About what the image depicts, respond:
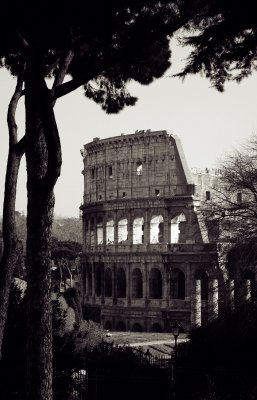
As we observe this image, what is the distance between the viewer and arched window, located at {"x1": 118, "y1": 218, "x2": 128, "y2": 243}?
4375cm

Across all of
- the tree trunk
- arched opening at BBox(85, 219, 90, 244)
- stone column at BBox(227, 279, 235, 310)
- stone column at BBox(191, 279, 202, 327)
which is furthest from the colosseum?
the tree trunk

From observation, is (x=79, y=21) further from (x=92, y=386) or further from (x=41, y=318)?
(x=92, y=386)

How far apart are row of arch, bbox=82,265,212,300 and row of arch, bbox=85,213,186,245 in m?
1.78

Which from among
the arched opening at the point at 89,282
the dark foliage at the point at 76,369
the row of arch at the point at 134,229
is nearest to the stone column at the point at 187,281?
the row of arch at the point at 134,229

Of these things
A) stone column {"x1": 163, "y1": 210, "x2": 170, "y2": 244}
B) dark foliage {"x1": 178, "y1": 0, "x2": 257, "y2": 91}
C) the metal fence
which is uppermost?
stone column {"x1": 163, "y1": 210, "x2": 170, "y2": 244}

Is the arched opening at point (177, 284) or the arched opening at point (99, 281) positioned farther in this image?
the arched opening at point (99, 281)

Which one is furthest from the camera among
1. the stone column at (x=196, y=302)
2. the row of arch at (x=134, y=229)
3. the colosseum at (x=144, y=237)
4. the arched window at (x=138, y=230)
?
the arched window at (x=138, y=230)

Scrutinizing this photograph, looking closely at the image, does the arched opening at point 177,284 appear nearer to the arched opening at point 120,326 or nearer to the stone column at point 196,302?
the stone column at point 196,302

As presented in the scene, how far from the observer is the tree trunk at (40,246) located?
8430mm

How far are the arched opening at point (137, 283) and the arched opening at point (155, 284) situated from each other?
30.0 inches

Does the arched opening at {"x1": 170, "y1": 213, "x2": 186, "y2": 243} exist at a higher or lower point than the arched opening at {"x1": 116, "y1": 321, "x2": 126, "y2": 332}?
higher

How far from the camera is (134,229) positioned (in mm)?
43406

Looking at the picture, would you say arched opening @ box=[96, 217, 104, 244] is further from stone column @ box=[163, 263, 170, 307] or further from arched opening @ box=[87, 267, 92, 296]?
stone column @ box=[163, 263, 170, 307]

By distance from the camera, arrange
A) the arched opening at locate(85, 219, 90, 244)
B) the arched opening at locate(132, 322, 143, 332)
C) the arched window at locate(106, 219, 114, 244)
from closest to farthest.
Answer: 1. the arched opening at locate(132, 322, 143, 332)
2. the arched window at locate(106, 219, 114, 244)
3. the arched opening at locate(85, 219, 90, 244)
